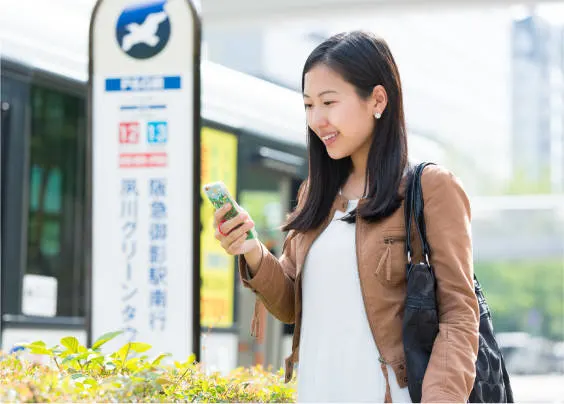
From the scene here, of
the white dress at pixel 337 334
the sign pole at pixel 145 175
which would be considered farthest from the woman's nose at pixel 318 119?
the sign pole at pixel 145 175

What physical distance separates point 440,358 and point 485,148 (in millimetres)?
62153

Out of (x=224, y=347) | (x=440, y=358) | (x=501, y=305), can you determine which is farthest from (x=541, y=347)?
(x=440, y=358)

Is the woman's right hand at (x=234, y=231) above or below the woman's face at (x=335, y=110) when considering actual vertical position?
below

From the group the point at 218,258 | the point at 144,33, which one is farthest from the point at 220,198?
the point at 218,258

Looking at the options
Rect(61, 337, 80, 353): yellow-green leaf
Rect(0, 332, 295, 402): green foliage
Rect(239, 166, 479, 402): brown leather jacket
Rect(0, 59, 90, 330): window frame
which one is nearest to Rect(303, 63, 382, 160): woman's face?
Rect(239, 166, 479, 402): brown leather jacket

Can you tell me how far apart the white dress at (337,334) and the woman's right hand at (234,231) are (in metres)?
0.16

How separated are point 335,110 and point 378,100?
0.12m

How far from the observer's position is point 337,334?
2.63 m

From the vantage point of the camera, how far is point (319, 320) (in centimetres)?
266

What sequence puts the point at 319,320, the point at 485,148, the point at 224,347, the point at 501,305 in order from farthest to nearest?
the point at 485,148 → the point at 501,305 → the point at 224,347 → the point at 319,320

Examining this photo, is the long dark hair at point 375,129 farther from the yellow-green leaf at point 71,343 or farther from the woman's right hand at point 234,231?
the yellow-green leaf at point 71,343

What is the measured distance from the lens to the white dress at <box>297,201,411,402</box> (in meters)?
2.59

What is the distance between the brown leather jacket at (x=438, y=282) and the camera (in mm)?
2498

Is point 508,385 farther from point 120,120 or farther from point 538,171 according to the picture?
point 538,171
